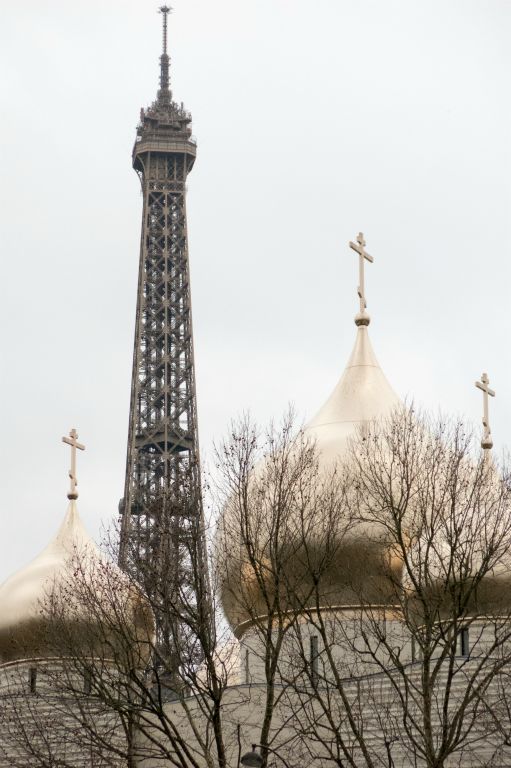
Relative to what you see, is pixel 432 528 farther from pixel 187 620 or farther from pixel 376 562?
pixel 376 562

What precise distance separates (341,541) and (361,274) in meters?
7.25

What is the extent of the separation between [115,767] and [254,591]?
458 centimetres

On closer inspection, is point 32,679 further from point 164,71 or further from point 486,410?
point 164,71

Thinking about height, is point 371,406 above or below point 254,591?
above

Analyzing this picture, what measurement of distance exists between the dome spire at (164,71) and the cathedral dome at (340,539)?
145 ft

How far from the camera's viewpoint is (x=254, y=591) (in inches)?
1192

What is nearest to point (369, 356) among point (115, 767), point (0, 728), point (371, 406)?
point (371, 406)

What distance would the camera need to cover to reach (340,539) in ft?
95.2

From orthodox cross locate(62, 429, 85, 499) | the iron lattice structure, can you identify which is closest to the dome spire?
the iron lattice structure

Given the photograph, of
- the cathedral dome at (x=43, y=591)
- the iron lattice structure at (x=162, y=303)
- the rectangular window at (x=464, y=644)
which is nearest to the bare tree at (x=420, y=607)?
the rectangular window at (x=464, y=644)

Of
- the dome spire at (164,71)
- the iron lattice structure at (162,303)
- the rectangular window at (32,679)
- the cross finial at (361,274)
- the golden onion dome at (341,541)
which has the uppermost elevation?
the dome spire at (164,71)

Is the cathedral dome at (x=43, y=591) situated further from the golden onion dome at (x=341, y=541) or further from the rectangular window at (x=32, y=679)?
the golden onion dome at (x=341, y=541)

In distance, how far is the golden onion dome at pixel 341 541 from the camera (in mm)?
28062

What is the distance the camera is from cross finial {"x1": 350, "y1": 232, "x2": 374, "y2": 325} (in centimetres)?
3575
